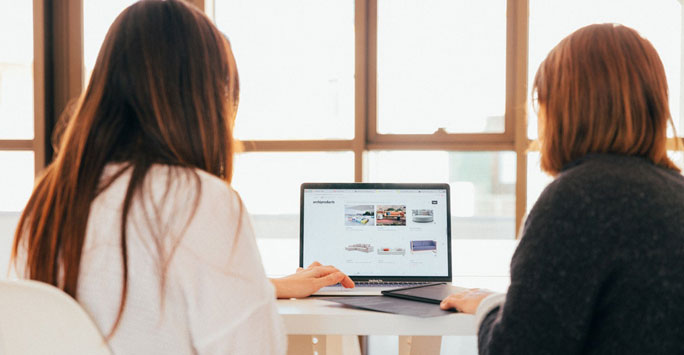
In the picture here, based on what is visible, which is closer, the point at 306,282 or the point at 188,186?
the point at 188,186

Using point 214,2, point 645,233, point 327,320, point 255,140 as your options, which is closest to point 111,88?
point 327,320

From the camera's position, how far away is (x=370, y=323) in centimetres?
126

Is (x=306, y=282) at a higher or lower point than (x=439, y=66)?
lower

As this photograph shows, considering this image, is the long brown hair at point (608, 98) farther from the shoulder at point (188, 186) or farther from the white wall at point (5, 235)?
the white wall at point (5, 235)

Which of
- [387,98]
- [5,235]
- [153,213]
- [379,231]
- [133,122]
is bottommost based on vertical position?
[5,235]

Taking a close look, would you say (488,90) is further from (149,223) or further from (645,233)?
(149,223)

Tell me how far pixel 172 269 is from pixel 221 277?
69mm

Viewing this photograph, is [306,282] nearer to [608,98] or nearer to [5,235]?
[608,98]

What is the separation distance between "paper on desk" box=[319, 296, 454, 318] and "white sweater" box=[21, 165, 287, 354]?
48 cm

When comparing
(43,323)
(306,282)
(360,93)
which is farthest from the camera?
(360,93)

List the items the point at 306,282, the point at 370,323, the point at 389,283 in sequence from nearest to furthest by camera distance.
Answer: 1. the point at 370,323
2. the point at 306,282
3. the point at 389,283

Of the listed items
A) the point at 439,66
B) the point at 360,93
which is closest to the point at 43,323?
the point at 360,93

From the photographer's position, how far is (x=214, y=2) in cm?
265

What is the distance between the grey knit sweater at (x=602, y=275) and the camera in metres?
0.88
